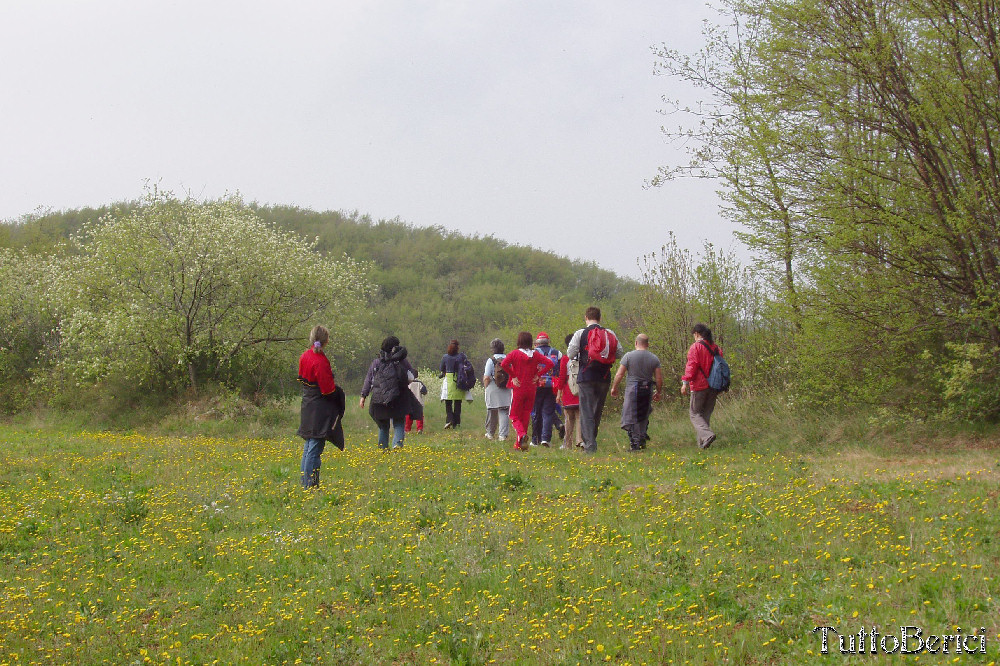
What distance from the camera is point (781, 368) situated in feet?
46.2

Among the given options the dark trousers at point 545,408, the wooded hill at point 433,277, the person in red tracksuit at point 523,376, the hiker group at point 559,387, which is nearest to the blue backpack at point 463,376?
the hiker group at point 559,387

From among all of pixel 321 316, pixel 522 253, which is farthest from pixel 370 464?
pixel 522 253

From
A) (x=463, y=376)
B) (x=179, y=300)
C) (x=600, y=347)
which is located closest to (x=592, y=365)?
(x=600, y=347)

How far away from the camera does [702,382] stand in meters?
12.6

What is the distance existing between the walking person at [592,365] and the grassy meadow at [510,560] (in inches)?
59.4

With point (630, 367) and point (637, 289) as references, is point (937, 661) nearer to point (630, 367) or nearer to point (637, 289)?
point (630, 367)

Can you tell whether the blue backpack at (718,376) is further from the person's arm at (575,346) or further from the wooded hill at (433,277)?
the wooded hill at (433,277)

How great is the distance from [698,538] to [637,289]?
45.0 ft

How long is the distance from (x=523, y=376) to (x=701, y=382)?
3.04m

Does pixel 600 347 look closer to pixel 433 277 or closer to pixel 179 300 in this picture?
pixel 179 300

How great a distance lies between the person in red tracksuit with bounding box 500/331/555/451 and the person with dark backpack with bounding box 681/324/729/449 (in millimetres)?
2513

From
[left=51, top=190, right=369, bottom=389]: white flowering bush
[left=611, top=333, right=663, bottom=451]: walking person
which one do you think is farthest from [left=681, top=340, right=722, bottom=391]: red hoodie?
[left=51, top=190, right=369, bottom=389]: white flowering bush

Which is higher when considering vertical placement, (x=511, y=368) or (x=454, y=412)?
(x=511, y=368)

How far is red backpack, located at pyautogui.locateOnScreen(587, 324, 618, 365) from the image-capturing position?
41.2ft
